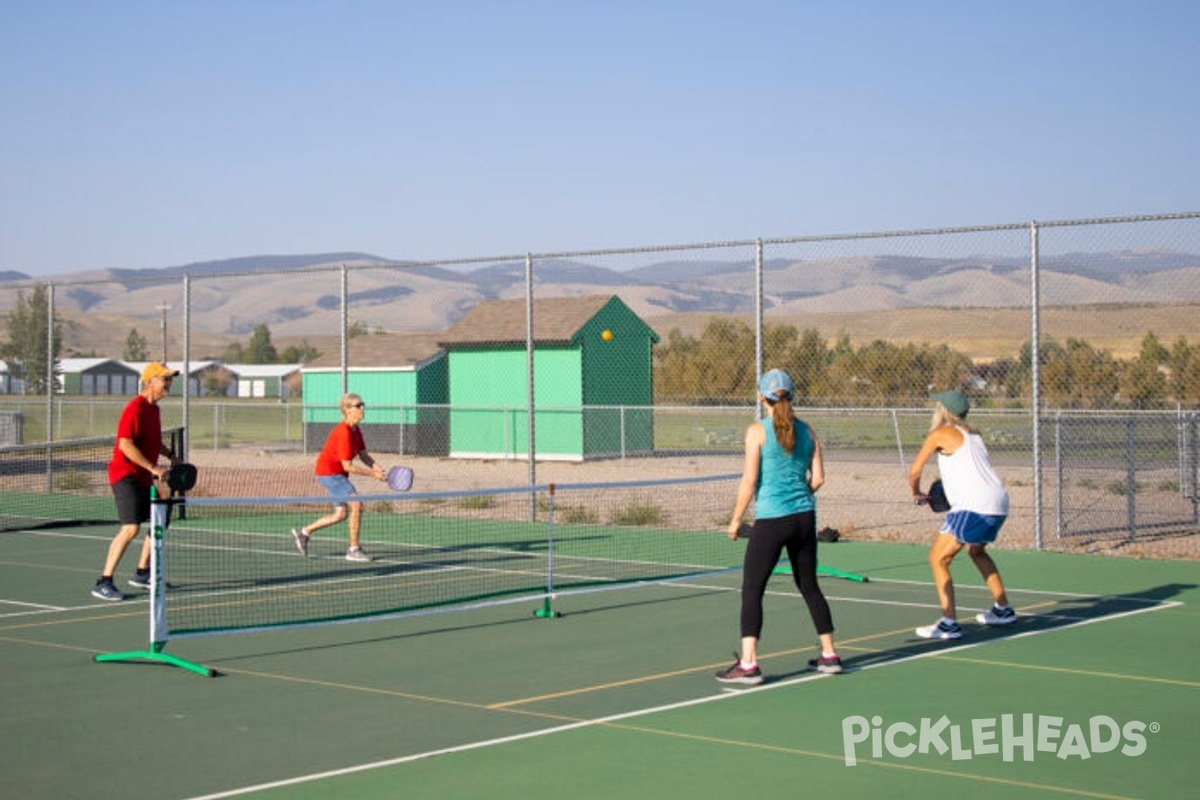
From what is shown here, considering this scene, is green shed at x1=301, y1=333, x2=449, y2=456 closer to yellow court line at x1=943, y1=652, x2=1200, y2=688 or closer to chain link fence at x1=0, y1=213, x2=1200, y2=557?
chain link fence at x1=0, y1=213, x2=1200, y2=557

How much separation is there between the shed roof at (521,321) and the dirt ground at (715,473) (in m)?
3.59

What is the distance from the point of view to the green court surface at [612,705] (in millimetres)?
7910

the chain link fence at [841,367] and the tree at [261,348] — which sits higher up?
the tree at [261,348]

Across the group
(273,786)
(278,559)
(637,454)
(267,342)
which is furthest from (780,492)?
(267,342)

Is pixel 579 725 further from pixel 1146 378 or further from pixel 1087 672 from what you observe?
pixel 1146 378

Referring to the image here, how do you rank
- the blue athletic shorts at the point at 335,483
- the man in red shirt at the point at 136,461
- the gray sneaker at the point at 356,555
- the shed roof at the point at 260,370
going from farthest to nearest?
the shed roof at the point at 260,370
the gray sneaker at the point at 356,555
the blue athletic shorts at the point at 335,483
the man in red shirt at the point at 136,461

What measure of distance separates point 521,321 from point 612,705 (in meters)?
32.7

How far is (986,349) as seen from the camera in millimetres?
38781

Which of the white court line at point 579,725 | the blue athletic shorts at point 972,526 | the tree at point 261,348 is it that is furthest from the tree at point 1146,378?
the tree at point 261,348

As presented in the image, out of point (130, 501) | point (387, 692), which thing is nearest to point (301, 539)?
point (130, 501)

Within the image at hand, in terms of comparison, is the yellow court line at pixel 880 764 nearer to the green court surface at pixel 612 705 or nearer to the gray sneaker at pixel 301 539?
the green court surface at pixel 612 705

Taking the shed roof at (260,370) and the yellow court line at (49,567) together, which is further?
the shed roof at (260,370)

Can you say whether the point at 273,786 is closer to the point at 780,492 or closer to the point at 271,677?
the point at 271,677

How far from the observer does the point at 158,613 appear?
1126cm
